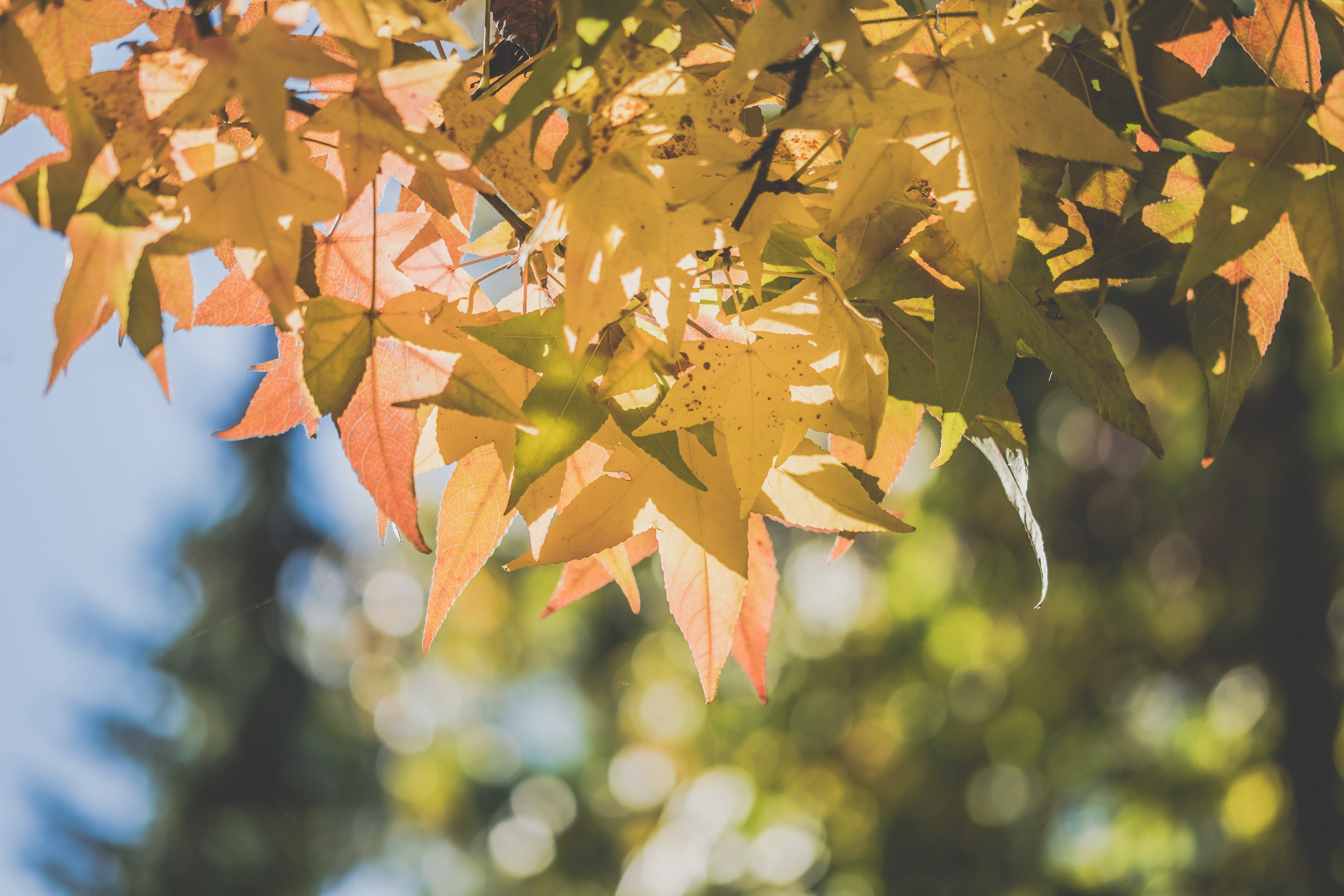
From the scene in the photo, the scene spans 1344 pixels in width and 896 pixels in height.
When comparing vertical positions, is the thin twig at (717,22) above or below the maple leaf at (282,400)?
above

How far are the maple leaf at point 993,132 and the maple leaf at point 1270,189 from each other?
2.0 inches

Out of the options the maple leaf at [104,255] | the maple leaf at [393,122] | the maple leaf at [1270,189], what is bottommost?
the maple leaf at [1270,189]

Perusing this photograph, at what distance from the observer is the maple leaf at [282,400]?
0.44m

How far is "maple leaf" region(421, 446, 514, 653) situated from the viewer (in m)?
0.46

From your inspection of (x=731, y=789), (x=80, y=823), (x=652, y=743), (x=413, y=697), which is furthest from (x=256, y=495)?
(x=731, y=789)

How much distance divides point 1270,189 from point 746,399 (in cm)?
24

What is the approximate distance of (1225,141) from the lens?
0.41 meters

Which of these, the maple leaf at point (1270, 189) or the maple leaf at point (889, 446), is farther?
the maple leaf at point (889, 446)

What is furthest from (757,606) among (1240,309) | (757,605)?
(1240,309)

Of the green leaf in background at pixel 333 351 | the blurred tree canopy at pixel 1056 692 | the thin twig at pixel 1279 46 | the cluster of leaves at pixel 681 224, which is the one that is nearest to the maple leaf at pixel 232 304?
the cluster of leaves at pixel 681 224

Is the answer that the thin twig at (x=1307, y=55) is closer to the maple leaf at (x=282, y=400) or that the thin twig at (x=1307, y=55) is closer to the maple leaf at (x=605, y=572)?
the maple leaf at (x=605, y=572)

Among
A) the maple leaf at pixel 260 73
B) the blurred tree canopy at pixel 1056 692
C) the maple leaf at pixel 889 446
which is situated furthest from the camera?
the blurred tree canopy at pixel 1056 692

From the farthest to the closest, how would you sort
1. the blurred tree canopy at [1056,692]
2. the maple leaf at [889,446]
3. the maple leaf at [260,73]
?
the blurred tree canopy at [1056,692] → the maple leaf at [889,446] → the maple leaf at [260,73]

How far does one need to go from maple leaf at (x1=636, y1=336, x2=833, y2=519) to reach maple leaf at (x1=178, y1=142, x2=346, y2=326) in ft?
0.53
